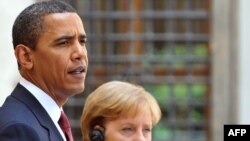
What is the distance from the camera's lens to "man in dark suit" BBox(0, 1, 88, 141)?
3232mm

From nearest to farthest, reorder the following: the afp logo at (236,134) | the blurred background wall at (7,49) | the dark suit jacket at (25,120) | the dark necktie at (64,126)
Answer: the dark suit jacket at (25,120)
the dark necktie at (64,126)
the afp logo at (236,134)
the blurred background wall at (7,49)

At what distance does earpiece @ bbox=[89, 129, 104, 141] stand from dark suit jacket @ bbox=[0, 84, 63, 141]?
451 mm

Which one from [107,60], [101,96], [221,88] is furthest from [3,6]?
[101,96]

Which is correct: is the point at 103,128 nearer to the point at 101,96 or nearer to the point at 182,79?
the point at 101,96

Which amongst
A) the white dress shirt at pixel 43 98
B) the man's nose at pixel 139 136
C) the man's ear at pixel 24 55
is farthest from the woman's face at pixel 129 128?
the man's ear at pixel 24 55

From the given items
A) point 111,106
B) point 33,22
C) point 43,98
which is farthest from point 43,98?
point 111,106

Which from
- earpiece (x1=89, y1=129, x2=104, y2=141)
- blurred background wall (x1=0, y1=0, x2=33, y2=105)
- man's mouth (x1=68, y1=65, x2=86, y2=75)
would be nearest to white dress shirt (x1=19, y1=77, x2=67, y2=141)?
man's mouth (x1=68, y1=65, x2=86, y2=75)

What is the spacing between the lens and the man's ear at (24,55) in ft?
10.7

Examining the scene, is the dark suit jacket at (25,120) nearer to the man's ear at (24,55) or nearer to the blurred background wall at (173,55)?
the man's ear at (24,55)

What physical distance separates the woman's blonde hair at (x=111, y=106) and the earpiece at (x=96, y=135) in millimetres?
22

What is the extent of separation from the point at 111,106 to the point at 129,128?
4.4 inches

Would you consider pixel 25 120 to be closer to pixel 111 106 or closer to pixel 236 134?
pixel 111 106

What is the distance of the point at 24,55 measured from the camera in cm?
327

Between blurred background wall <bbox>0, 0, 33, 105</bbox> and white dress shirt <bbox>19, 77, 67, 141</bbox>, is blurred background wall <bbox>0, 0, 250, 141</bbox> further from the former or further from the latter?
white dress shirt <bbox>19, 77, 67, 141</bbox>
